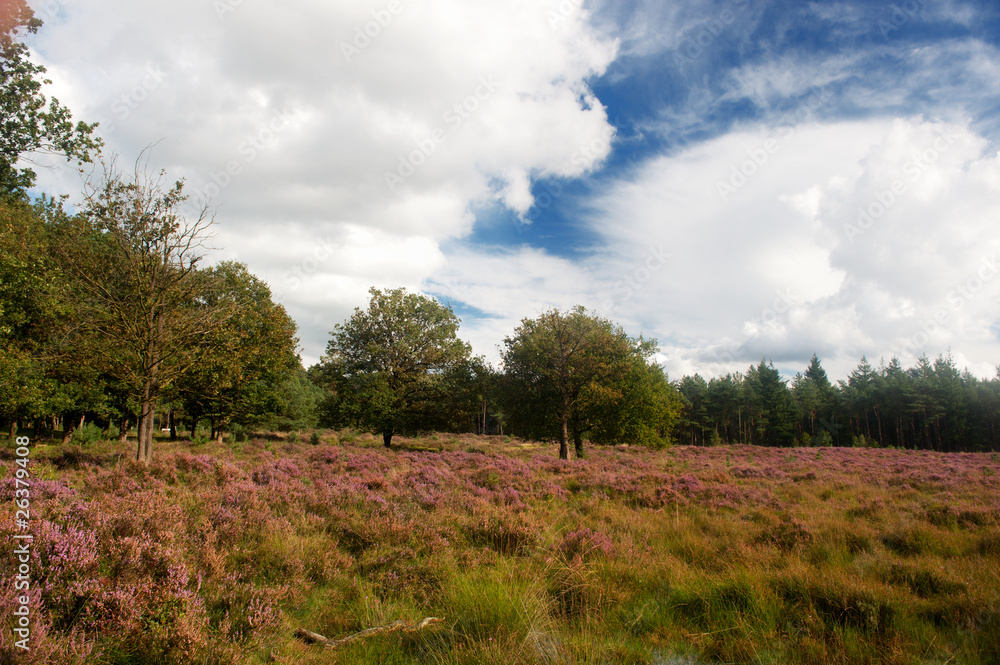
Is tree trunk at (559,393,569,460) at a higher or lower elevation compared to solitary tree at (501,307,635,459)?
lower

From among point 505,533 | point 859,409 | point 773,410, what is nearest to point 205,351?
point 505,533

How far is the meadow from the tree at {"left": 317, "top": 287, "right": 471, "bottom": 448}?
665 inches

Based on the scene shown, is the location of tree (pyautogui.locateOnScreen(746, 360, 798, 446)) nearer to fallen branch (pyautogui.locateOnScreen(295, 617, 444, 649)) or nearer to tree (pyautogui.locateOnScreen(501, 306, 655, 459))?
tree (pyautogui.locateOnScreen(501, 306, 655, 459))

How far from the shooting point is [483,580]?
4.48m

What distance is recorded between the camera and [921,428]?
60.2 m

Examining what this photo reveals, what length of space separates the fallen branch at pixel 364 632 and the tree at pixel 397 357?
21760 millimetres

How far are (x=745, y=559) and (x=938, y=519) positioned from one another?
5.81 meters

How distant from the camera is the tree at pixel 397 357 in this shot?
25.5 metres

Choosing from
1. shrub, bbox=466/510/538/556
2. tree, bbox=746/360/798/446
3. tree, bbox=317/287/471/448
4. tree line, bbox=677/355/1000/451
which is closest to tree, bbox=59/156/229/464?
shrub, bbox=466/510/538/556

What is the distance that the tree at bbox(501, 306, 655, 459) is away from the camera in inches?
849

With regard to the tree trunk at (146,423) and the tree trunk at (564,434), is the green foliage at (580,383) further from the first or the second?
the tree trunk at (146,423)

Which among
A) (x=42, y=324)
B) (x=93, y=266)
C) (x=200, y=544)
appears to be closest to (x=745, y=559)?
(x=200, y=544)

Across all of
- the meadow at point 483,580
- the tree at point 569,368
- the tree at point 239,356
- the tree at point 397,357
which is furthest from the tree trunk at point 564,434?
the tree at point 239,356

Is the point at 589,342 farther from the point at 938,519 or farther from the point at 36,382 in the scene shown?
→ the point at 36,382
